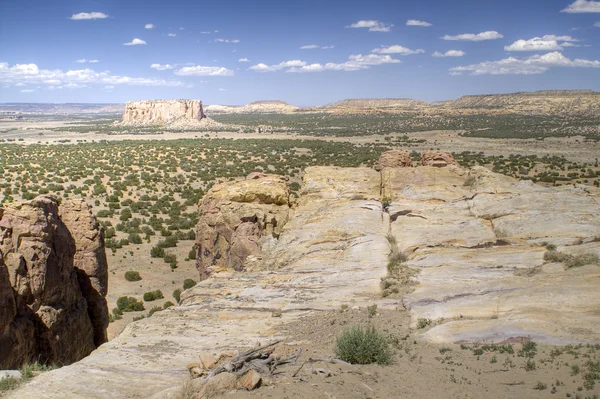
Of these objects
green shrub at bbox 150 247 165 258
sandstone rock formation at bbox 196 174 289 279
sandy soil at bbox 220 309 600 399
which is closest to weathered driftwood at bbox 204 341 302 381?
sandy soil at bbox 220 309 600 399

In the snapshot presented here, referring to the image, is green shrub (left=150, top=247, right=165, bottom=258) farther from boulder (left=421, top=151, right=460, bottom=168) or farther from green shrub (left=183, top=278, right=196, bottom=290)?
boulder (left=421, top=151, right=460, bottom=168)

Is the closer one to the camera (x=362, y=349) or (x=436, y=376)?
(x=436, y=376)

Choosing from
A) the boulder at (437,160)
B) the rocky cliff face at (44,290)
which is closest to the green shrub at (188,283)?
the rocky cliff face at (44,290)

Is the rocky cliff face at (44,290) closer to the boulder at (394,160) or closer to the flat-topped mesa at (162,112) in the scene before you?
the boulder at (394,160)

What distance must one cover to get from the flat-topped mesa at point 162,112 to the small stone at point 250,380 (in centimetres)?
15523

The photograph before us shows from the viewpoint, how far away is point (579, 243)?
13.2 metres

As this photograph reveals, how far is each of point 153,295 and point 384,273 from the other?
1126cm

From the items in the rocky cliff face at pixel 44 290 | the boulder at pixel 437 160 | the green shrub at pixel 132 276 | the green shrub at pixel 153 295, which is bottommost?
the green shrub at pixel 153 295

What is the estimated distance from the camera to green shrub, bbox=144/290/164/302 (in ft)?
65.4

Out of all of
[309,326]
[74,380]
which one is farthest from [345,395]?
[74,380]

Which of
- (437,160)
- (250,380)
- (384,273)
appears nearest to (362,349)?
(250,380)

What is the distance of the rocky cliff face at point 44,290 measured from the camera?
10.5m

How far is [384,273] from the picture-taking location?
13.1 meters

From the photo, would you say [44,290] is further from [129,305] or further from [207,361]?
[129,305]
